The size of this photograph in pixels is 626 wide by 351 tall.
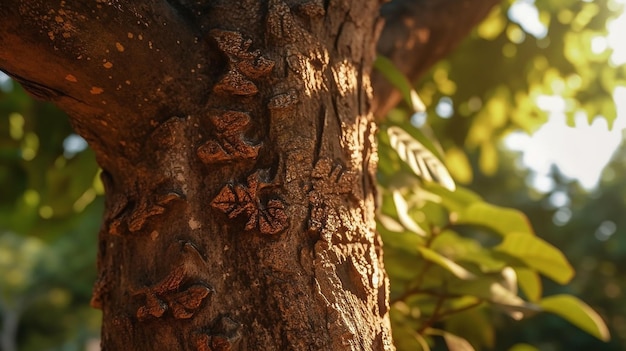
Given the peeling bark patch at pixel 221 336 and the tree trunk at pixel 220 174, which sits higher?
the tree trunk at pixel 220 174

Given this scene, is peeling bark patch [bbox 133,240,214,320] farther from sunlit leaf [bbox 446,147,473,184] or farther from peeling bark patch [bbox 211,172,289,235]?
sunlit leaf [bbox 446,147,473,184]

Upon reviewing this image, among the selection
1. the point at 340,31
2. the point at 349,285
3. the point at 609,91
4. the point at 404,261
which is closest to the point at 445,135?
the point at 609,91

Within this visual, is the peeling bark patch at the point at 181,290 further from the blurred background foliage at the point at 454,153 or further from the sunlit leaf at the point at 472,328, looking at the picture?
the sunlit leaf at the point at 472,328

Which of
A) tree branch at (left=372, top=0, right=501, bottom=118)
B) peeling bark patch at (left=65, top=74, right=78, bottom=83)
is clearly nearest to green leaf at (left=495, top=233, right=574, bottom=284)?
tree branch at (left=372, top=0, right=501, bottom=118)

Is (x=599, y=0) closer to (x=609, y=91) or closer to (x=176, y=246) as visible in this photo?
(x=609, y=91)

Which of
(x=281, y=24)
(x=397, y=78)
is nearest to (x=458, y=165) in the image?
(x=397, y=78)

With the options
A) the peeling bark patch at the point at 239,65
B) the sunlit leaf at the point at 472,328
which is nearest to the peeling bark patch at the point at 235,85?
the peeling bark patch at the point at 239,65
